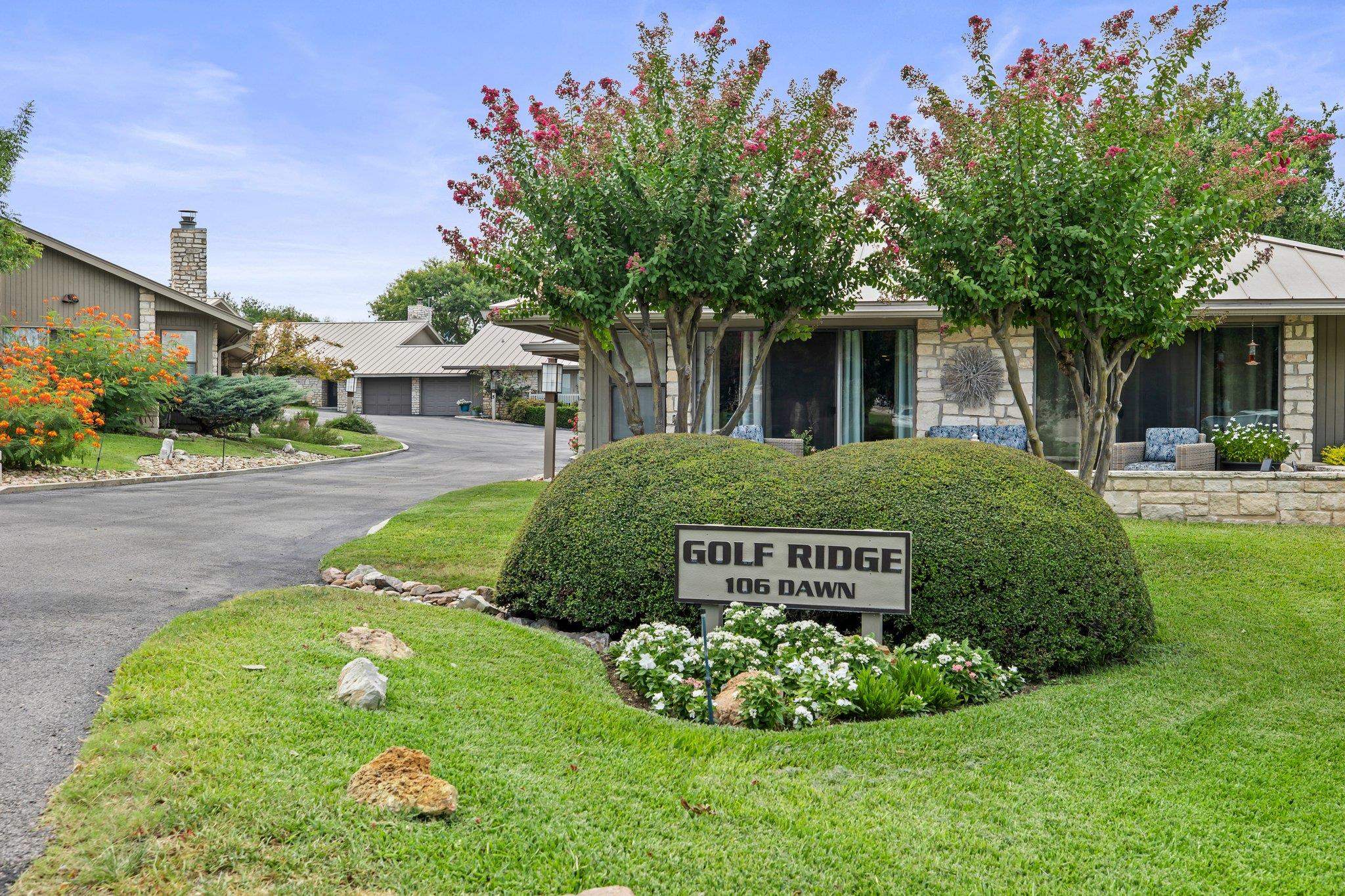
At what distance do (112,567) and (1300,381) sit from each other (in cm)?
1437

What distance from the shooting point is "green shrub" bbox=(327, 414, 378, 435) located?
29.6 meters

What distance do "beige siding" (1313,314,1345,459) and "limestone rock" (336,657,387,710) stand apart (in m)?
13.7

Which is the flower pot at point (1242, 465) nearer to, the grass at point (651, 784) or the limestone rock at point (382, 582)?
the grass at point (651, 784)

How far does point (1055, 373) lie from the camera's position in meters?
13.5

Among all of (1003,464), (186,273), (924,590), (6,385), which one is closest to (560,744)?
(924,590)

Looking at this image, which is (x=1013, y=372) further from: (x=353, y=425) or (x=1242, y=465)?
(x=353, y=425)

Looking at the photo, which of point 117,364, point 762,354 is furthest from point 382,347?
point 762,354

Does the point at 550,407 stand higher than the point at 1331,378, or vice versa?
the point at 1331,378

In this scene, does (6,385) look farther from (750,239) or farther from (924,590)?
(924,590)

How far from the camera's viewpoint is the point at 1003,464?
558 cm

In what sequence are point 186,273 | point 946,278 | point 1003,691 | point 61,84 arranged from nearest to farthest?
point 1003,691 → point 946,278 → point 61,84 → point 186,273

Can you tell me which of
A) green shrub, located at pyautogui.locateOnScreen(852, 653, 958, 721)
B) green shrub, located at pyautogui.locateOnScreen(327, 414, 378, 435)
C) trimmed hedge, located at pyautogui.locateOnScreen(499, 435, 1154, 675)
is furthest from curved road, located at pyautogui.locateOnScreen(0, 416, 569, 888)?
green shrub, located at pyautogui.locateOnScreen(327, 414, 378, 435)

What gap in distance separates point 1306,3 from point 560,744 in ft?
34.2

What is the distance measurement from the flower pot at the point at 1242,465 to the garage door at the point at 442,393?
121 feet
